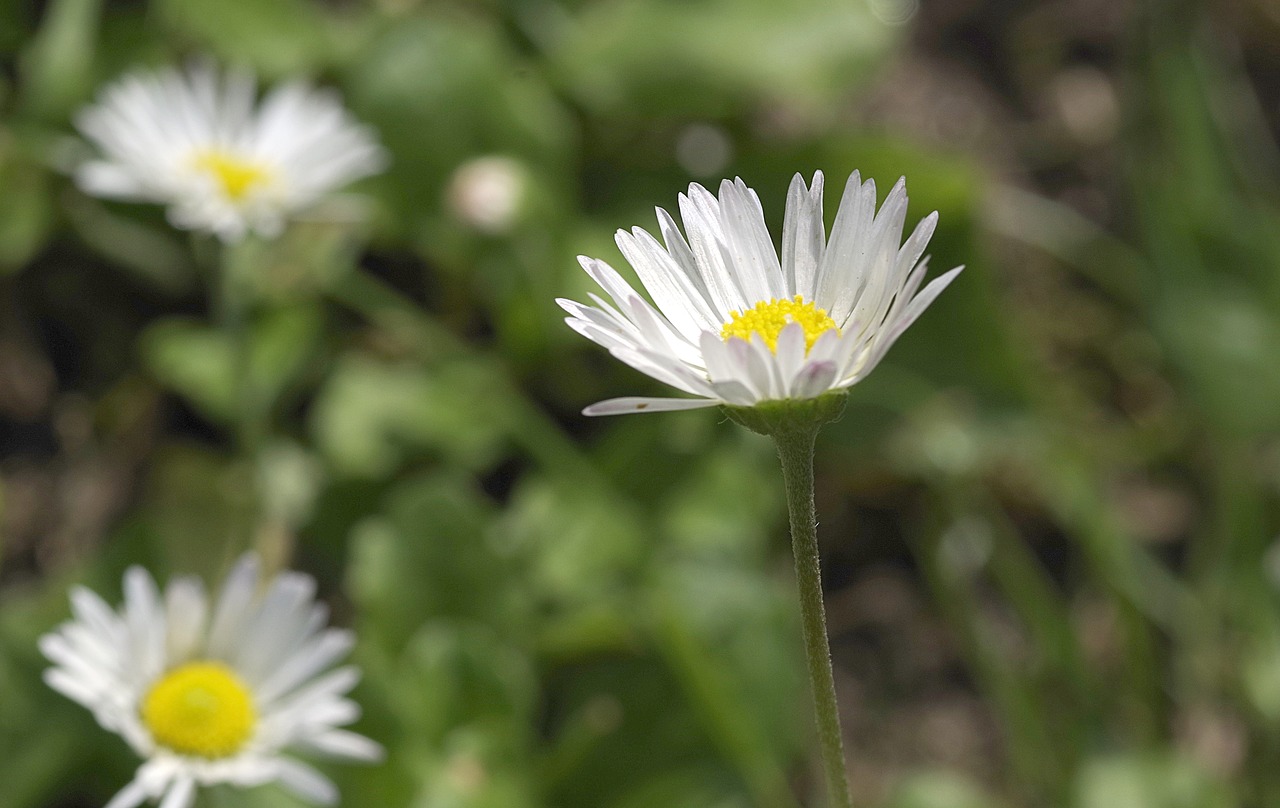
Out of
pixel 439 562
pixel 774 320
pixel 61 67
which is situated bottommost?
pixel 774 320

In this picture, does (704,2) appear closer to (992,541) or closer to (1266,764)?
(992,541)

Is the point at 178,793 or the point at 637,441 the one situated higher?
the point at 637,441

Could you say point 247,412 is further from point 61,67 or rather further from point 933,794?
point 933,794

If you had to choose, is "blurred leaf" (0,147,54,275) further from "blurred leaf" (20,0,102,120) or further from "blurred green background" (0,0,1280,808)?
"blurred leaf" (20,0,102,120)

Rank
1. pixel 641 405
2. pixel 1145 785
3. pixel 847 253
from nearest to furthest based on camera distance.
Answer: pixel 641 405
pixel 847 253
pixel 1145 785

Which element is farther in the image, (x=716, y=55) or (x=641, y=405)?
(x=716, y=55)

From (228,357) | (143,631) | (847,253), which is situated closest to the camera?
(847,253)

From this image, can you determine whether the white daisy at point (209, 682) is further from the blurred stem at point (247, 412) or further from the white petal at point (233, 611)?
the blurred stem at point (247, 412)

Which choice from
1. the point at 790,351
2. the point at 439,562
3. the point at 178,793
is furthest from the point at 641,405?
the point at 439,562
